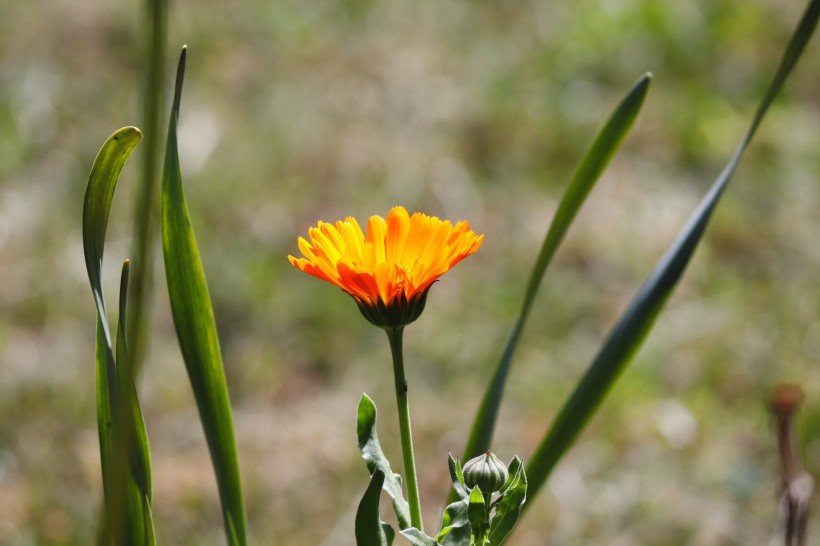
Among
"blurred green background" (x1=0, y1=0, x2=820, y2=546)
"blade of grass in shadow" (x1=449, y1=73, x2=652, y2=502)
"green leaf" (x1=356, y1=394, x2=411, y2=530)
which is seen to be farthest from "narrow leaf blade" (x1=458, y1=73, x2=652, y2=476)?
"blurred green background" (x1=0, y1=0, x2=820, y2=546)

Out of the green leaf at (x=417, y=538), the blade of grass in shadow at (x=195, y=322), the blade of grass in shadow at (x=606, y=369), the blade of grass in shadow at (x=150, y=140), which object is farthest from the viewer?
the blade of grass in shadow at (x=606, y=369)

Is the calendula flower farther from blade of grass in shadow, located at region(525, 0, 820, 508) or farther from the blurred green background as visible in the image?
the blurred green background

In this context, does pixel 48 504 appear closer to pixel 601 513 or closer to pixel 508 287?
pixel 601 513

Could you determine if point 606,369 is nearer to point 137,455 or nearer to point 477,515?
point 477,515

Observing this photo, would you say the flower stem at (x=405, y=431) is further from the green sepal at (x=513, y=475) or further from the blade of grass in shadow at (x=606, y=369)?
the blade of grass in shadow at (x=606, y=369)

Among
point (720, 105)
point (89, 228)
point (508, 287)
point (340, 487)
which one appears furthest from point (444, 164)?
point (89, 228)

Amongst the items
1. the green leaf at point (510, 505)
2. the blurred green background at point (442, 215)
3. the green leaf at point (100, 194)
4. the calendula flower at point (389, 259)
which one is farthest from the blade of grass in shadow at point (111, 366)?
the blurred green background at point (442, 215)
